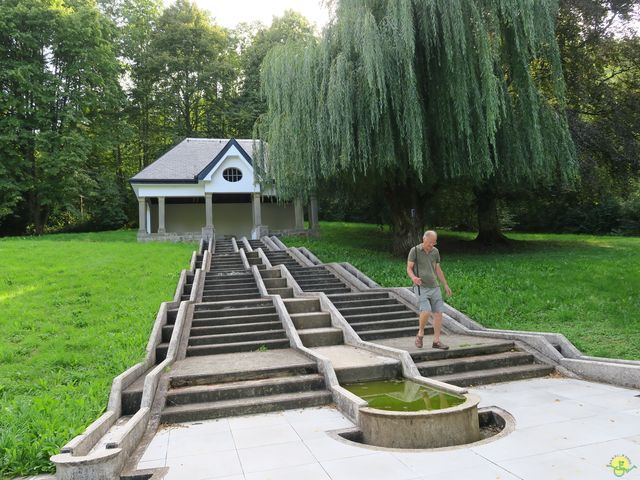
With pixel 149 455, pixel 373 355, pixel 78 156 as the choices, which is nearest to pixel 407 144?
pixel 373 355

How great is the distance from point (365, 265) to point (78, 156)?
1962cm

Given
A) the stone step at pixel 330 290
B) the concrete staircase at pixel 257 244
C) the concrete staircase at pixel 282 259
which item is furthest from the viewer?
the concrete staircase at pixel 257 244

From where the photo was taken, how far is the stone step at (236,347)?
7695mm

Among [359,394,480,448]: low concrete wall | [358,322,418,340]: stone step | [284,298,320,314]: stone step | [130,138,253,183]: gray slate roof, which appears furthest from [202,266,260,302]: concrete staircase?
[130,138,253,183]: gray slate roof

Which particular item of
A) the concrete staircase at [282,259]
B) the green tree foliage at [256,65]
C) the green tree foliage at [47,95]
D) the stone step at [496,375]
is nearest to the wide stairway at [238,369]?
the stone step at [496,375]

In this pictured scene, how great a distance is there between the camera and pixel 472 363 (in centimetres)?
676

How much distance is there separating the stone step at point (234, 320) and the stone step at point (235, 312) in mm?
250

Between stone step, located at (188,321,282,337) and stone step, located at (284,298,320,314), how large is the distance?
836mm

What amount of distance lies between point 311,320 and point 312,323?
0.21 ft

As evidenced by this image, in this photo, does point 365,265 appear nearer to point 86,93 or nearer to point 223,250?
point 223,250

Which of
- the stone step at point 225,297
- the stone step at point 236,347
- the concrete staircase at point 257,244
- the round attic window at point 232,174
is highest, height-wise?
the round attic window at point 232,174

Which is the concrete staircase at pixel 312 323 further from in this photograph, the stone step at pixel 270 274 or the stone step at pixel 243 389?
the stone step at pixel 270 274

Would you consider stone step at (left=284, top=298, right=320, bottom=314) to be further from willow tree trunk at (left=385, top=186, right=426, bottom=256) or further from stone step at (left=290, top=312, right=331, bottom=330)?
willow tree trunk at (left=385, top=186, right=426, bottom=256)

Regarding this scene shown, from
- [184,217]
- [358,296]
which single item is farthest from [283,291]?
[184,217]
